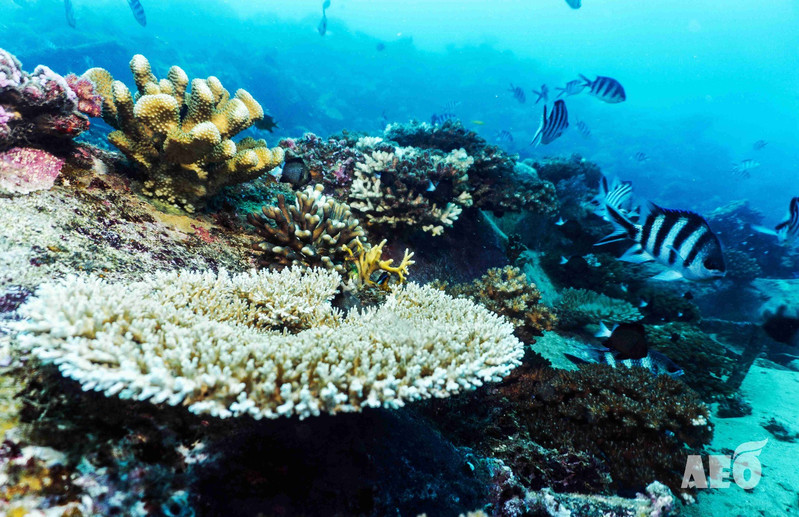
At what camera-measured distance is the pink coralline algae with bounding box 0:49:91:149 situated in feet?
8.46

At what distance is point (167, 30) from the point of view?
47094mm

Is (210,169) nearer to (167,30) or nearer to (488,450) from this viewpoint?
(488,450)

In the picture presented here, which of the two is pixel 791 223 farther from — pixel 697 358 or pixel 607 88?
pixel 607 88

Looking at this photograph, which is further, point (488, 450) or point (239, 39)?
point (239, 39)

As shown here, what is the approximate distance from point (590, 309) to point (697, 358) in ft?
5.66

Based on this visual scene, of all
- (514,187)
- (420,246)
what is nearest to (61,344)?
(420,246)

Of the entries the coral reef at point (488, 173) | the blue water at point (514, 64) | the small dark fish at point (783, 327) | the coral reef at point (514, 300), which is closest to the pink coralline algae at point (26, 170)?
the coral reef at point (514, 300)

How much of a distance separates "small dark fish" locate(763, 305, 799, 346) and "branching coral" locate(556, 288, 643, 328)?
1.73 m

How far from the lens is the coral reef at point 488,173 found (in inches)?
256

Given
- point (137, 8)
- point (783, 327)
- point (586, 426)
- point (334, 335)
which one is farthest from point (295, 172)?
point (137, 8)

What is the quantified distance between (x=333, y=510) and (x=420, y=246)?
14.5 feet

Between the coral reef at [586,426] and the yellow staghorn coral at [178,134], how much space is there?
322 centimetres

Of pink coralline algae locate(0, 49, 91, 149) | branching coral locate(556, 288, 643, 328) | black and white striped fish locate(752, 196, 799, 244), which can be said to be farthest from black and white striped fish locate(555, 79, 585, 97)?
pink coralline algae locate(0, 49, 91, 149)

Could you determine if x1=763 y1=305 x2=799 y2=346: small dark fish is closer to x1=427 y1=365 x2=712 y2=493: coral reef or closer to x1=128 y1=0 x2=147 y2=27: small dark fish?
x1=427 y1=365 x2=712 y2=493: coral reef
